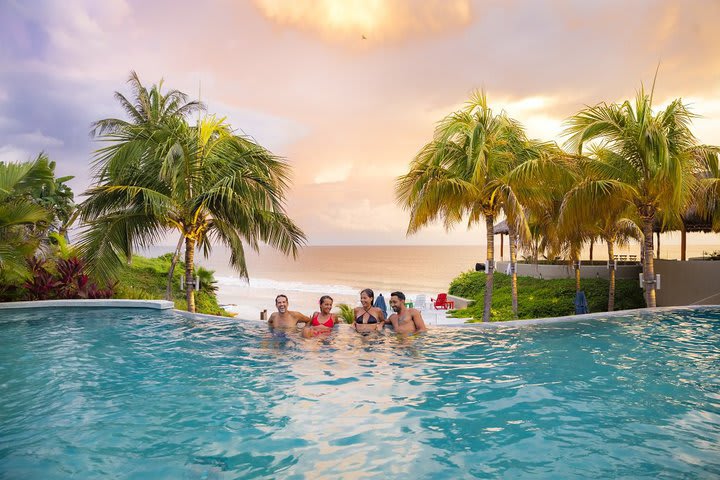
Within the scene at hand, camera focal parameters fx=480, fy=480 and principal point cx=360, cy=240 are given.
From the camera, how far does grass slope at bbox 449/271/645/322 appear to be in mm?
18344

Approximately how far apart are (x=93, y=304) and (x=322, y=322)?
20.9ft

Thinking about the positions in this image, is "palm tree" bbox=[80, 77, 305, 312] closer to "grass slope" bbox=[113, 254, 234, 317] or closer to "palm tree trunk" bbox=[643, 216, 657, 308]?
"grass slope" bbox=[113, 254, 234, 317]

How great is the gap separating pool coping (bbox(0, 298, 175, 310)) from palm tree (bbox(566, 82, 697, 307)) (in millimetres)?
10807

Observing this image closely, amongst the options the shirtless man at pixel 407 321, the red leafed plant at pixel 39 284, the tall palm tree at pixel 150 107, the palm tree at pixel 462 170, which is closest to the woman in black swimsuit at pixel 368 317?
the shirtless man at pixel 407 321

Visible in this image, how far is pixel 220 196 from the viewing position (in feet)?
35.2

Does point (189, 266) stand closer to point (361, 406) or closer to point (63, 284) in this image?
point (63, 284)

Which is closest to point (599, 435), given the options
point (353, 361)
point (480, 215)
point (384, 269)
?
point (353, 361)

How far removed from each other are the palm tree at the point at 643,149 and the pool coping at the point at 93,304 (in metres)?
10.8

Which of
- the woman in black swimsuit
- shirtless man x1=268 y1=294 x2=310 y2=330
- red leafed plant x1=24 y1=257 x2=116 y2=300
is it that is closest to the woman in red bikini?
shirtless man x1=268 y1=294 x2=310 y2=330

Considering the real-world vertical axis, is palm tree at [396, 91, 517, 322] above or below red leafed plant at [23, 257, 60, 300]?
above

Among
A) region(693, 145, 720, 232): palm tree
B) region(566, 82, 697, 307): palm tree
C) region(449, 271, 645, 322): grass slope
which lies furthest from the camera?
region(449, 271, 645, 322): grass slope

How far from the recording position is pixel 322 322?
923 cm

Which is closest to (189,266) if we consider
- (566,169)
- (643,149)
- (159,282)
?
(566,169)

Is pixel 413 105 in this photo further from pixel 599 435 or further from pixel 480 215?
pixel 599 435
